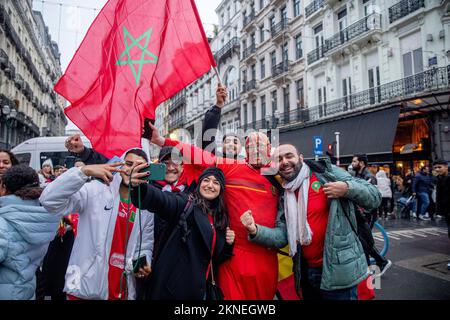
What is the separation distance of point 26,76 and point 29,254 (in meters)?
34.7

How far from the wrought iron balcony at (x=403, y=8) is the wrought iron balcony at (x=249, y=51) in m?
13.8

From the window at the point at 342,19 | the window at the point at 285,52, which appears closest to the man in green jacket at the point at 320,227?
the window at the point at 342,19

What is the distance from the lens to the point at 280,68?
23.6 metres

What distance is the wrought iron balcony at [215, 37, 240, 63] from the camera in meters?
30.5

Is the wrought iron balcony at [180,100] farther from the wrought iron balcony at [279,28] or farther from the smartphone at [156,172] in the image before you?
the smartphone at [156,172]

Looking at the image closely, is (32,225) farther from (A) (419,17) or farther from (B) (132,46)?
(A) (419,17)

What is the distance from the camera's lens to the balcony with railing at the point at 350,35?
15.9 m

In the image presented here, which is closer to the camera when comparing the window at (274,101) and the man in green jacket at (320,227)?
the man in green jacket at (320,227)

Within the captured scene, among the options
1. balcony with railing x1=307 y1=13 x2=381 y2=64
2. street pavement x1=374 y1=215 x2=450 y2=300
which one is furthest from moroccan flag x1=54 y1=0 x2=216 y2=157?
balcony with railing x1=307 y1=13 x2=381 y2=64

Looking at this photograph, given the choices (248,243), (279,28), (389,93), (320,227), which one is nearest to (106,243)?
(248,243)

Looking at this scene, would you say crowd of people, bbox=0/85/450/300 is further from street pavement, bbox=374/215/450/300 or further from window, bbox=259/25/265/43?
window, bbox=259/25/265/43

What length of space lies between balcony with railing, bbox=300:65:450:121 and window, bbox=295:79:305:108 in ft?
5.34

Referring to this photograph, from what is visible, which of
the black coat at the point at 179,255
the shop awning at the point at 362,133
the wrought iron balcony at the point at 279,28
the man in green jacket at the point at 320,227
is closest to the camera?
the black coat at the point at 179,255

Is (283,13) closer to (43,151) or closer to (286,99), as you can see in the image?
(286,99)
